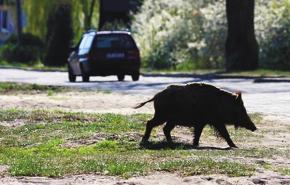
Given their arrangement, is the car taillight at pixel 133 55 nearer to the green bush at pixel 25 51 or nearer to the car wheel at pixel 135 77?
the car wheel at pixel 135 77

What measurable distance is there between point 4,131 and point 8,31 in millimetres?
72876

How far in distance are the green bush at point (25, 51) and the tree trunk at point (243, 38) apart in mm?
25200

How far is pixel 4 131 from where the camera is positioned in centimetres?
1260

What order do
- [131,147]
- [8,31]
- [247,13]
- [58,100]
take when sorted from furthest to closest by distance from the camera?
1. [8,31]
2. [247,13]
3. [58,100]
4. [131,147]

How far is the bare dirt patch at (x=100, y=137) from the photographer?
8.09 meters

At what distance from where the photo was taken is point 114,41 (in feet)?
100

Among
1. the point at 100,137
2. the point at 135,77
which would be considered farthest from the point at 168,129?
the point at 135,77

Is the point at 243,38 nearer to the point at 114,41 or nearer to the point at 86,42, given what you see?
the point at 114,41

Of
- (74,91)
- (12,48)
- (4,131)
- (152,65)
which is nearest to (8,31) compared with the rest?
(12,48)

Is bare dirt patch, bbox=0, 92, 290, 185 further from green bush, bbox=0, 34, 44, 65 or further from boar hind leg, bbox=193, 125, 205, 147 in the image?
green bush, bbox=0, 34, 44, 65

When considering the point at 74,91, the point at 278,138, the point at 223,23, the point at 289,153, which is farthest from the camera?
the point at 223,23

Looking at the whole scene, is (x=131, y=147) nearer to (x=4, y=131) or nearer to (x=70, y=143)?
(x=70, y=143)

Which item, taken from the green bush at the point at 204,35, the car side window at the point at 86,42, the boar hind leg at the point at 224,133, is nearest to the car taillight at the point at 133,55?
the car side window at the point at 86,42

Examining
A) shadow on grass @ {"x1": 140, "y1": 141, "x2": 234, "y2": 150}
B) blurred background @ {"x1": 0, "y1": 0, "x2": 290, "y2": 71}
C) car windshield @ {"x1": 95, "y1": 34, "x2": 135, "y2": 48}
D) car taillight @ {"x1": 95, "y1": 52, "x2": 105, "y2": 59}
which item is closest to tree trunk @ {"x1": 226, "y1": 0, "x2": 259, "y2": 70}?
blurred background @ {"x1": 0, "y1": 0, "x2": 290, "y2": 71}
